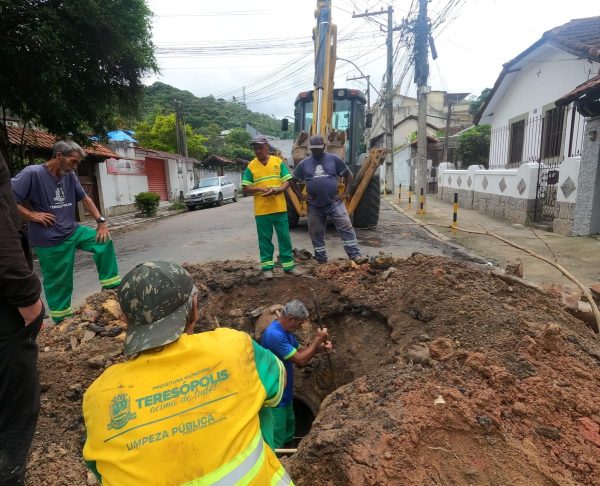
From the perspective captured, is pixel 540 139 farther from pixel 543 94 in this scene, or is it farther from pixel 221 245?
pixel 221 245

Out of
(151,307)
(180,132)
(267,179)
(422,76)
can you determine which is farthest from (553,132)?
(180,132)

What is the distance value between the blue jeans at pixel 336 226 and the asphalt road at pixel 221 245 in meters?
1.02

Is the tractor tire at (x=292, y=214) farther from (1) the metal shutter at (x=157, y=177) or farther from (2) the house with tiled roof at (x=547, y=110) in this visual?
(1) the metal shutter at (x=157, y=177)

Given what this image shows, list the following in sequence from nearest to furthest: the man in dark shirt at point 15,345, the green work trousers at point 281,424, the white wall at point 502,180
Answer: the man in dark shirt at point 15,345 → the green work trousers at point 281,424 → the white wall at point 502,180

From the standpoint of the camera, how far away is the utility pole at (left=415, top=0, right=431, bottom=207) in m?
11.9

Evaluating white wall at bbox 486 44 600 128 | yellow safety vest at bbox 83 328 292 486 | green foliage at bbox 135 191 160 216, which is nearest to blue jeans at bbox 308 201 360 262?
yellow safety vest at bbox 83 328 292 486

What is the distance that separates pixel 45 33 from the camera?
6969 mm

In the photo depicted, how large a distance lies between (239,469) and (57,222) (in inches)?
126

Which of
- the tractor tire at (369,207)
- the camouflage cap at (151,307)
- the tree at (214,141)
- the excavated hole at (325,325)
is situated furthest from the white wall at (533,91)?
the tree at (214,141)

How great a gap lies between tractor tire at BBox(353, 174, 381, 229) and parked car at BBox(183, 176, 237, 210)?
11290 mm

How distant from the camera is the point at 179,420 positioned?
1.13m

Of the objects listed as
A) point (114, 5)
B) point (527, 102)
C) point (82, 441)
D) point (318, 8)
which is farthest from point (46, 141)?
point (527, 102)

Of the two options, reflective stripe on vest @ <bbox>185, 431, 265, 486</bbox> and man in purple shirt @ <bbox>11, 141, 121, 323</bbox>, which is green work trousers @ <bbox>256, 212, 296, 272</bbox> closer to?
man in purple shirt @ <bbox>11, 141, 121, 323</bbox>

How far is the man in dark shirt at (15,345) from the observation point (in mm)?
1729
